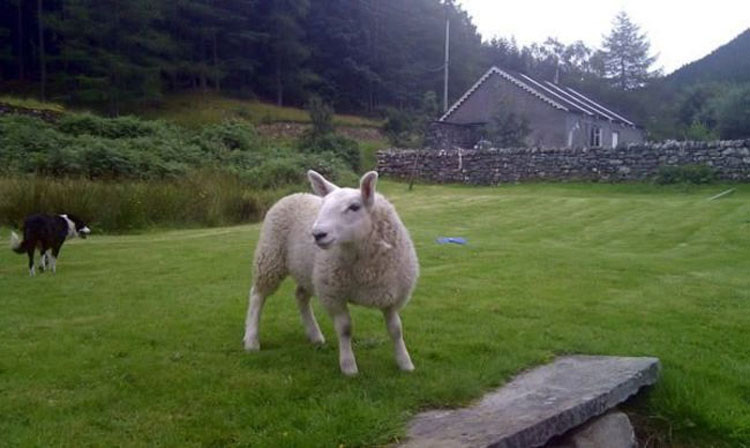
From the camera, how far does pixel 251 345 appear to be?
6.02 metres

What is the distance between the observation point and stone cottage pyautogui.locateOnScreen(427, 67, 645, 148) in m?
39.8

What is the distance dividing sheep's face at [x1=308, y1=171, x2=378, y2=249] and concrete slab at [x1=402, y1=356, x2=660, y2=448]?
1346 millimetres

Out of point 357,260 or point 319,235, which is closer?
point 319,235

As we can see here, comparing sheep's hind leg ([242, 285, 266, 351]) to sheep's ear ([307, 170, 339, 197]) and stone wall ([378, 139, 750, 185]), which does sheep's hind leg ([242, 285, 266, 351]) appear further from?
stone wall ([378, 139, 750, 185])

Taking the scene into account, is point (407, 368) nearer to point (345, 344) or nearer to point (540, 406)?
point (345, 344)

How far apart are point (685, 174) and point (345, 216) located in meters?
Result: 23.2

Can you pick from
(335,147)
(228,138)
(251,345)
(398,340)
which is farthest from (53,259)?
(335,147)

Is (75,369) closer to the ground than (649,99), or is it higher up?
closer to the ground

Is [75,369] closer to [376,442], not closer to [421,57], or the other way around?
[376,442]

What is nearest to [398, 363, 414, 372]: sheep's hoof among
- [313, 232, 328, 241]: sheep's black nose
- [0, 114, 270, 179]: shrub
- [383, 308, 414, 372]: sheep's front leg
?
[383, 308, 414, 372]: sheep's front leg

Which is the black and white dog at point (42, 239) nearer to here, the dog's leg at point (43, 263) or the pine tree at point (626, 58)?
the dog's leg at point (43, 263)

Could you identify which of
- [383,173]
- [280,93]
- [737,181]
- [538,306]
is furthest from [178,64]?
[538,306]

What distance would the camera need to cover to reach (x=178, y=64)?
164ft

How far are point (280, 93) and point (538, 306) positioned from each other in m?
49.2
